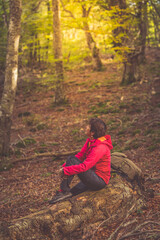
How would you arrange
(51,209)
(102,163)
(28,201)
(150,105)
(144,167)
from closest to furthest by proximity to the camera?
(51,209)
(102,163)
(28,201)
(144,167)
(150,105)

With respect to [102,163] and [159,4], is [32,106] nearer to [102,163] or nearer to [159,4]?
[159,4]

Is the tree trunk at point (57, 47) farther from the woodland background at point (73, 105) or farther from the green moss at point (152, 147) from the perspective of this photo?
the green moss at point (152, 147)

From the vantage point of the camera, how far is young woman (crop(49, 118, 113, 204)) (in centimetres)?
334

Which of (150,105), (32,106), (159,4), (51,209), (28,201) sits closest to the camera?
(51,209)

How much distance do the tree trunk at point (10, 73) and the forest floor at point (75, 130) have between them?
883 millimetres

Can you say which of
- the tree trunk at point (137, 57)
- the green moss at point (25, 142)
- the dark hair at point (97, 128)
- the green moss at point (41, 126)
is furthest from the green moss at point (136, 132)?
the tree trunk at point (137, 57)

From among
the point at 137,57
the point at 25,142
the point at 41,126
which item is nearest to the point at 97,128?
the point at 25,142

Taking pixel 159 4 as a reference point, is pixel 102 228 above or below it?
below

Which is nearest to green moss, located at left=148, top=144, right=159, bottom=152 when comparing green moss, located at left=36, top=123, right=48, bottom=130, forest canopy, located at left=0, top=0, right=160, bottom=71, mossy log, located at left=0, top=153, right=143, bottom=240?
mossy log, located at left=0, top=153, right=143, bottom=240

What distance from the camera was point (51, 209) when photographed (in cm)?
315

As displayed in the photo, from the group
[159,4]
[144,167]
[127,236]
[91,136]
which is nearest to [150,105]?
[144,167]

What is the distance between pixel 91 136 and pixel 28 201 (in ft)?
8.05

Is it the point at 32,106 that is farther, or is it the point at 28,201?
the point at 32,106

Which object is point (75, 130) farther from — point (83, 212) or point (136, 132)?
point (83, 212)
